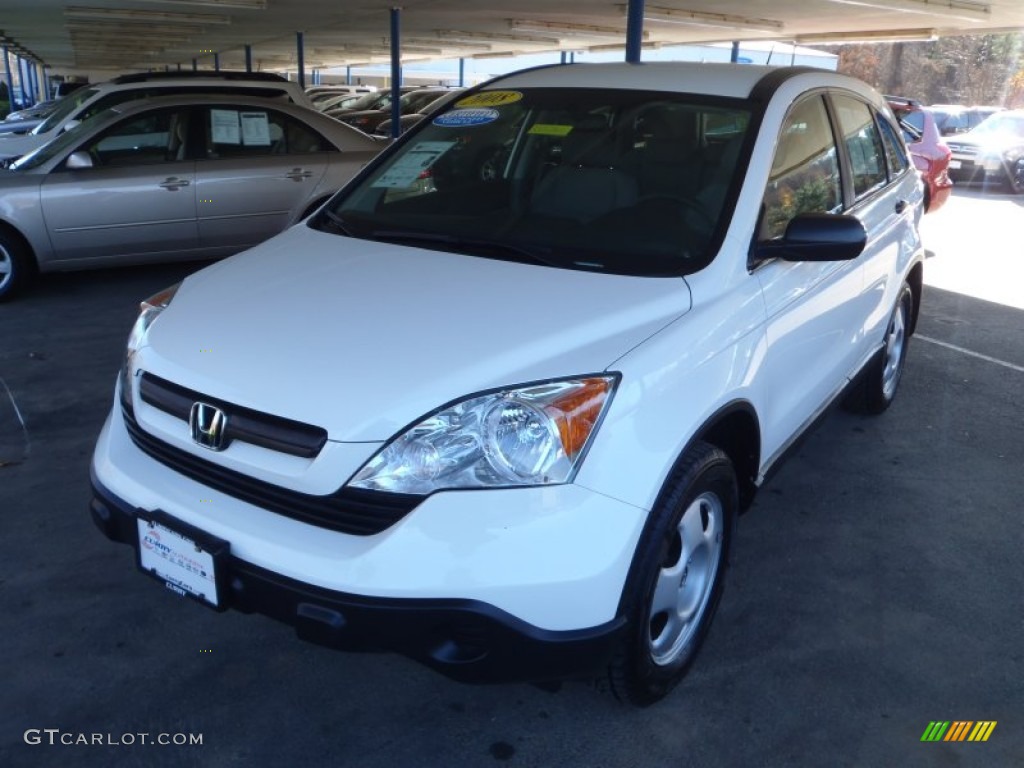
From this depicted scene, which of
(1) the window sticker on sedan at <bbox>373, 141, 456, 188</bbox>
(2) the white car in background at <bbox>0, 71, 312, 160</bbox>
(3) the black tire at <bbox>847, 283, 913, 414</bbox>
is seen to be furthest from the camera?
(2) the white car in background at <bbox>0, 71, 312, 160</bbox>

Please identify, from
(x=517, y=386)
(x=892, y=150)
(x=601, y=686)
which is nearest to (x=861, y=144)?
(x=892, y=150)

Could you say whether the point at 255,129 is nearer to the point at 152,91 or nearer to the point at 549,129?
the point at 152,91

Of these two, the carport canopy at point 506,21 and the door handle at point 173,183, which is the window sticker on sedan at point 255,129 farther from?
the carport canopy at point 506,21

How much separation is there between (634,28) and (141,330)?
532 centimetres

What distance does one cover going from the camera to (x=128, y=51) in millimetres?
21469

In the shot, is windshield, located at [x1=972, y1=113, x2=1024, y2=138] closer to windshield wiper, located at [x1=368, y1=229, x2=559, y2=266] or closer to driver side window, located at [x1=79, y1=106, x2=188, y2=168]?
driver side window, located at [x1=79, y1=106, x2=188, y2=168]

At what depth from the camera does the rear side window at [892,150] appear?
4.40 m

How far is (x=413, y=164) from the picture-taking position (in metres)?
3.55

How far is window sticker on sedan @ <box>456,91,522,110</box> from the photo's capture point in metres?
3.59

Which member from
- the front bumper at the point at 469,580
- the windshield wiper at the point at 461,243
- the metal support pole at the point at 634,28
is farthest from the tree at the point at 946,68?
the front bumper at the point at 469,580

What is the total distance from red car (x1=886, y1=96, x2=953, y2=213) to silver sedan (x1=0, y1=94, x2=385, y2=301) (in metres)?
6.13

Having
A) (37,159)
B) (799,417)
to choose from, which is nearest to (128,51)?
(37,159)

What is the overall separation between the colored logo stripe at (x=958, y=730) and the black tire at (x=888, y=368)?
6.79 ft

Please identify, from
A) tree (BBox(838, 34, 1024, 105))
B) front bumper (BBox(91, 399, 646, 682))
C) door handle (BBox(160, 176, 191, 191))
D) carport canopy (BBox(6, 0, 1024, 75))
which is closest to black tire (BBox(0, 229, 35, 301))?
door handle (BBox(160, 176, 191, 191))
